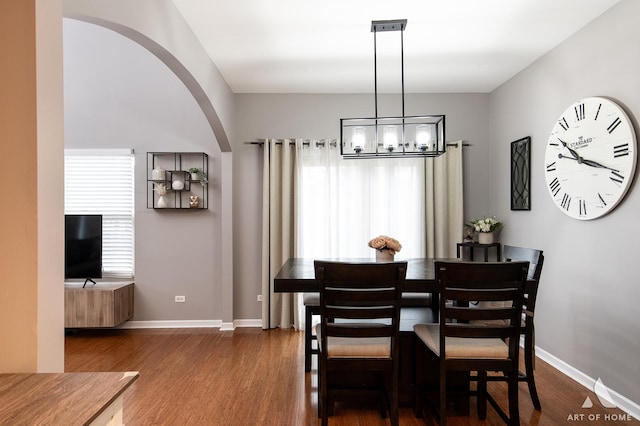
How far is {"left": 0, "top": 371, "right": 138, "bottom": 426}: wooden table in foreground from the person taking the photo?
0.93 m

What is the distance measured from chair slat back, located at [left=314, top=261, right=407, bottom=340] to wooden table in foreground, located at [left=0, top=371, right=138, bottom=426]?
1.09 meters

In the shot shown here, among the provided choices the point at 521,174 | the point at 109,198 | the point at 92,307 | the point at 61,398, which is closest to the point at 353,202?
the point at 521,174

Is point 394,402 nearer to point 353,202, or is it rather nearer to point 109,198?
point 353,202

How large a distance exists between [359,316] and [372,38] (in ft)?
7.66

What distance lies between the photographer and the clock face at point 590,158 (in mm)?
2434

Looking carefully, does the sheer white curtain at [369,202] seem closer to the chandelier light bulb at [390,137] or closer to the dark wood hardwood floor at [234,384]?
the dark wood hardwood floor at [234,384]

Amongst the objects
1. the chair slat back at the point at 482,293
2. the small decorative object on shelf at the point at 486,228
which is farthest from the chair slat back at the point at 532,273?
the small decorative object on shelf at the point at 486,228

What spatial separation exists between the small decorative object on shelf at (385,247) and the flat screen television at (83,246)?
3.25 metres

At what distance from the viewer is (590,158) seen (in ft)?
8.89

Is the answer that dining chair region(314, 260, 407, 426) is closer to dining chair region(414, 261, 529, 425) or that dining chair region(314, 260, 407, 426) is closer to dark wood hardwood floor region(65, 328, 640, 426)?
dining chair region(414, 261, 529, 425)

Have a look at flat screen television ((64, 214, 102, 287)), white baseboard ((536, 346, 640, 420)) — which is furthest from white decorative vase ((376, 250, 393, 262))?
flat screen television ((64, 214, 102, 287))

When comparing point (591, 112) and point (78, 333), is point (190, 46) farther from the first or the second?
point (78, 333)

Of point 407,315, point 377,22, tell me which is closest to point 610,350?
point 407,315

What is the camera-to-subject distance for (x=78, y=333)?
164 inches
